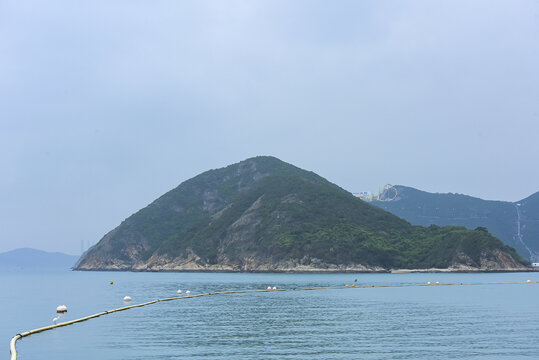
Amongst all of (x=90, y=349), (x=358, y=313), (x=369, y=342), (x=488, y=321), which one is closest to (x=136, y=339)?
(x=90, y=349)

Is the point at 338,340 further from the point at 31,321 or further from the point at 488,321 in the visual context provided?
the point at 31,321

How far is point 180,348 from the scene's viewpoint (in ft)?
159

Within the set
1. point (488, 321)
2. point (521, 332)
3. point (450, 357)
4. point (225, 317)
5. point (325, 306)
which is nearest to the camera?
point (450, 357)

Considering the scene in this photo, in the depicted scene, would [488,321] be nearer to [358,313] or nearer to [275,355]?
[358,313]

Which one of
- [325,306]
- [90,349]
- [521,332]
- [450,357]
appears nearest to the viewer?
[450,357]

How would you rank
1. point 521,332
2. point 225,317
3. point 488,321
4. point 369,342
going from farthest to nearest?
point 225,317, point 488,321, point 521,332, point 369,342

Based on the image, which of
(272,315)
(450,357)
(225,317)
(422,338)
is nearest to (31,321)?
(225,317)

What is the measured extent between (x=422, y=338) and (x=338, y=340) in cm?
753

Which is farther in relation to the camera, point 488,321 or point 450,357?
point 488,321

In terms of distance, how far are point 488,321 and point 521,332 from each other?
10.3 meters

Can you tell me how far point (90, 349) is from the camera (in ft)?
158

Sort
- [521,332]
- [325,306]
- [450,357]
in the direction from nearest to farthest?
1. [450,357]
2. [521,332]
3. [325,306]

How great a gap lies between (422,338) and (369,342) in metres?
5.54

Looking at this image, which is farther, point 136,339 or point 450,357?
point 136,339
